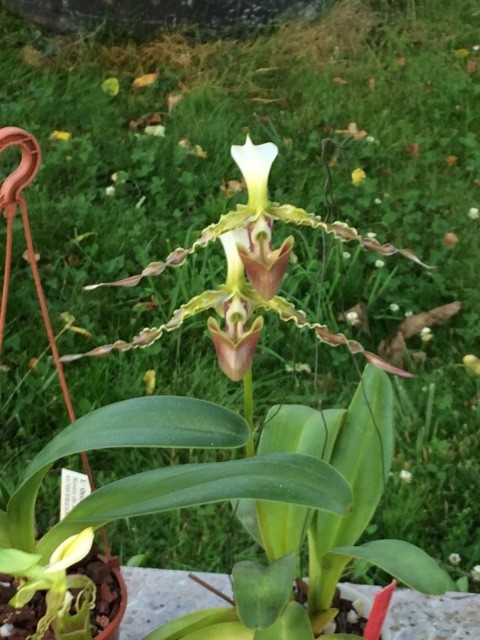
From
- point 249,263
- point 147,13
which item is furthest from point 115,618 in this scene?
point 147,13

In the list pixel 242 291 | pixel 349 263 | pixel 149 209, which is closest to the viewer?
pixel 242 291

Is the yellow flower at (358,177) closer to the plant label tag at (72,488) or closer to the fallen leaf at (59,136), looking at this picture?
the fallen leaf at (59,136)

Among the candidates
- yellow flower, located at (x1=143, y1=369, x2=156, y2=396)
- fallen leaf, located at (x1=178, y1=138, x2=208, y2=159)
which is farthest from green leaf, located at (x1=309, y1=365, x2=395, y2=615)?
fallen leaf, located at (x1=178, y1=138, x2=208, y2=159)

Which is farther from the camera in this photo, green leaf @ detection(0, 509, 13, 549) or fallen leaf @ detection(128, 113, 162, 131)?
fallen leaf @ detection(128, 113, 162, 131)

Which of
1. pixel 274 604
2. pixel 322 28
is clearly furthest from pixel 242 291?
pixel 322 28

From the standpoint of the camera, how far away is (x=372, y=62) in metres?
2.70

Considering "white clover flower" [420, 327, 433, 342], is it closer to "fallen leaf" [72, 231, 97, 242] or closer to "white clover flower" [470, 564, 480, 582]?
"white clover flower" [470, 564, 480, 582]

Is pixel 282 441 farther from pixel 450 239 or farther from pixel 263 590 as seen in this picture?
pixel 450 239

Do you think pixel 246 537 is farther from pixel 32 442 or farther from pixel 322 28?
pixel 322 28

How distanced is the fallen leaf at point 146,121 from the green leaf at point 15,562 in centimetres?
193

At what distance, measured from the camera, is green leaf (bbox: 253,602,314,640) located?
867mm

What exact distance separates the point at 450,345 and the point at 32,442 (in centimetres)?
85

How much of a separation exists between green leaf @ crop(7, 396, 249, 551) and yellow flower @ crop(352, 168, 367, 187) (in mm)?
1421

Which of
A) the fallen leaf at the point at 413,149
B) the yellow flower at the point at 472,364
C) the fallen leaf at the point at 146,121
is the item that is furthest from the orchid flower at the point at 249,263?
the fallen leaf at the point at 146,121
